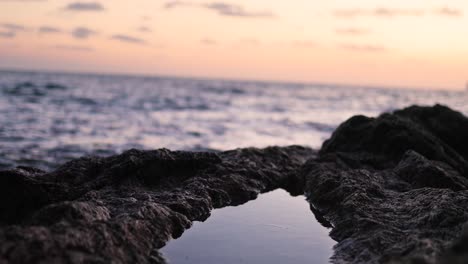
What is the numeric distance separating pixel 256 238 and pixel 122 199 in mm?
1450

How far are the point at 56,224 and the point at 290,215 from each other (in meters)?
3.14

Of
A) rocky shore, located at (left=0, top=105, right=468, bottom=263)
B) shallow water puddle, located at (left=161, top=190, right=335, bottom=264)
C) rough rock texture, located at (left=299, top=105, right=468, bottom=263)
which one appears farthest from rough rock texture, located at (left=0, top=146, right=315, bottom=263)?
rough rock texture, located at (left=299, top=105, right=468, bottom=263)

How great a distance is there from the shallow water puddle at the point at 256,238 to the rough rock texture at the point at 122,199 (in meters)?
0.19

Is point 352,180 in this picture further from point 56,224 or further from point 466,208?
point 56,224

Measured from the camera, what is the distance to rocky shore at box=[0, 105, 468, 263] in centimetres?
356

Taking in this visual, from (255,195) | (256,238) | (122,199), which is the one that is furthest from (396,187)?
(122,199)

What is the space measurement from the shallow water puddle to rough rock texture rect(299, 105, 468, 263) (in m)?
0.22

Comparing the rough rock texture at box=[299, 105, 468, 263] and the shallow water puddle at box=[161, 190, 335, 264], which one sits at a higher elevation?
the rough rock texture at box=[299, 105, 468, 263]

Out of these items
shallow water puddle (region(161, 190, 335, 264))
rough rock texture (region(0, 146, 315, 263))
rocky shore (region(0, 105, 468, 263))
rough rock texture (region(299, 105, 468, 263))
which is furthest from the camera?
shallow water puddle (region(161, 190, 335, 264))

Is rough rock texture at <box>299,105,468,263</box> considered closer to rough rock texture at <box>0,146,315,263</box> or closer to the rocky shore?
the rocky shore

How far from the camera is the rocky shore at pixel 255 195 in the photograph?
3559 mm

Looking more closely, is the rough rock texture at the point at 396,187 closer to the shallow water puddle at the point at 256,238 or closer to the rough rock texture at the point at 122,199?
the shallow water puddle at the point at 256,238

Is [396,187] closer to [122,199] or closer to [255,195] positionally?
[255,195]

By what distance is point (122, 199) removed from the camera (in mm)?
5141
